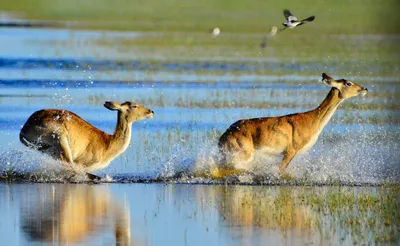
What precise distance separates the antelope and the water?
0.18 meters

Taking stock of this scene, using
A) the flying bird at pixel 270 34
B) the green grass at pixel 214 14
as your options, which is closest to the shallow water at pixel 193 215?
the flying bird at pixel 270 34

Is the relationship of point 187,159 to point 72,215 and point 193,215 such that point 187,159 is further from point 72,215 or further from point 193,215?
point 72,215

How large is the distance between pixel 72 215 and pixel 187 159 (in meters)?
3.92

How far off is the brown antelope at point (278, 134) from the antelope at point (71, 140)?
1073 millimetres

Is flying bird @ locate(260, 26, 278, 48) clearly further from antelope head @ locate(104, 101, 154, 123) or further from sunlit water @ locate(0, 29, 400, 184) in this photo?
antelope head @ locate(104, 101, 154, 123)

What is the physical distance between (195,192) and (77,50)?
15728mm

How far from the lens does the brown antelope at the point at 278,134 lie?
14.7 metres

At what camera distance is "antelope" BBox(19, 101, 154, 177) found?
14.3 m

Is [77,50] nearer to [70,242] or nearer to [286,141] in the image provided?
[286,141]

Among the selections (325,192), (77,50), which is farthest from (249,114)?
(77,50)

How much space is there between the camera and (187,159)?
591 inches

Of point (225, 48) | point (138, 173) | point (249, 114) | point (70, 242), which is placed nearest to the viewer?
point (70, 242)

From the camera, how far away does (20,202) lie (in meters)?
12.0

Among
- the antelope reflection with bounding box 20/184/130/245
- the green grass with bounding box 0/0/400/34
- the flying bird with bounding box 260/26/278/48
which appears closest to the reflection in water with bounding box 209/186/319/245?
the antelope reflection with bounding box 20/184/130/245
